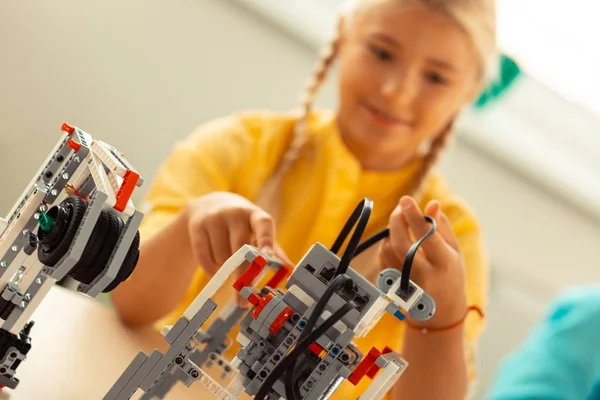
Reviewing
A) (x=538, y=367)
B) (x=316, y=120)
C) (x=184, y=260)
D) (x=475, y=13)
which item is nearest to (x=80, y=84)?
(x=184, y=260)

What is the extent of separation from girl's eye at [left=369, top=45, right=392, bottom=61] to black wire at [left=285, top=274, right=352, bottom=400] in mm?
496

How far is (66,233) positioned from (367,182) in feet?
1.96

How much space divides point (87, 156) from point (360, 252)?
9.2 inches

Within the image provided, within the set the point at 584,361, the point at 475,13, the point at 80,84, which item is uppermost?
the point at 475,13

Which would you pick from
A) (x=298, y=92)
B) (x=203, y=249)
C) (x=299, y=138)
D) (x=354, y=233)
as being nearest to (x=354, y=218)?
(x=354, y=233)

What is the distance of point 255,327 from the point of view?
17.3 inches

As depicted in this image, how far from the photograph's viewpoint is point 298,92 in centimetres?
127

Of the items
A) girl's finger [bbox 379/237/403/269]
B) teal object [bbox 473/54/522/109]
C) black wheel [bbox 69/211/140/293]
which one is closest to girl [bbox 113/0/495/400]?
girl's finger [bbox 379/237/403/269]

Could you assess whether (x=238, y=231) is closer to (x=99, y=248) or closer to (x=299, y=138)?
(x=99, y=248)

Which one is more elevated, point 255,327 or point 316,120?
point 316,120

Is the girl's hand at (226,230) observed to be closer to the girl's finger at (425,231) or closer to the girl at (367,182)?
the girl at (367,182)

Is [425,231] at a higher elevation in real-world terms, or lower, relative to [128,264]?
higher

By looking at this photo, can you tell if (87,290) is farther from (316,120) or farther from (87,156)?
(316,120)

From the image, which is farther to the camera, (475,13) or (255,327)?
(475,13)
